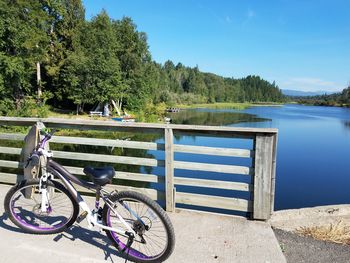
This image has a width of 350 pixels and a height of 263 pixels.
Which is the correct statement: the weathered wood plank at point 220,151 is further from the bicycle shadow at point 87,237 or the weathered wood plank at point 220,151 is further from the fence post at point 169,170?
the bicycle shadow at point 87,237

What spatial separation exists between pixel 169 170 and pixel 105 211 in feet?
3.90

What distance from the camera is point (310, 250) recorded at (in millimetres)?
2977

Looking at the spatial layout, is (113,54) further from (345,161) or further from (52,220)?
(52,220)

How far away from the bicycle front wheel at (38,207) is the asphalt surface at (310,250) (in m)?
2.17

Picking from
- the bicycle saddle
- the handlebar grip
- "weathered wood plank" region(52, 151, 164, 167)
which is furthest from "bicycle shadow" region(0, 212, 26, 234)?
the bicycle saddle

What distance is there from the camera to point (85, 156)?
161 inches

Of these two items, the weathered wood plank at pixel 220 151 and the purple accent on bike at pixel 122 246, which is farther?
the weathered wood plank at pixel 220 151

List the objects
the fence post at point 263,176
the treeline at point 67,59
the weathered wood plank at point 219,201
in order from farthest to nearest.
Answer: the treeline at point 67,59 → the weathered wood plank at point 219,201 → the fence post at point 263,176

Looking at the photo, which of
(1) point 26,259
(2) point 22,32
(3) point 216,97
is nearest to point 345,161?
(1) point 26,259

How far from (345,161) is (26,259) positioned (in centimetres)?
1753

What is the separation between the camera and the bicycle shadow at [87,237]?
2864mm

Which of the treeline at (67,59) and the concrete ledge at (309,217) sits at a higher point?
the treeline at (67,59)

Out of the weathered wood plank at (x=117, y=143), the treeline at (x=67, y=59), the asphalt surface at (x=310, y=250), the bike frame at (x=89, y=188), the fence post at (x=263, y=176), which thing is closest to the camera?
the bike frame at (x=89, y=188)

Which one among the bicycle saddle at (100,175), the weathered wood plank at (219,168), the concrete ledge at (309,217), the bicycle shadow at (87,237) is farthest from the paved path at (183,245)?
the bicycle saddle at (100,175)
